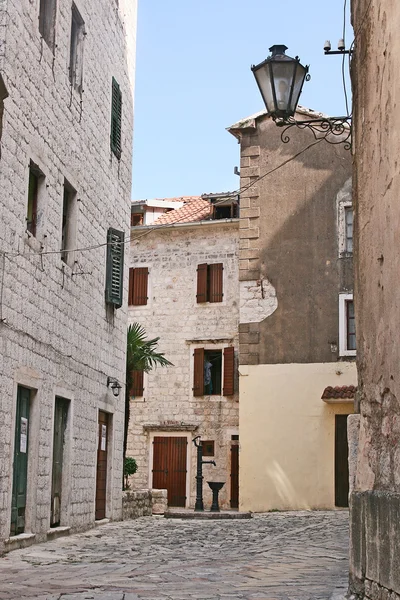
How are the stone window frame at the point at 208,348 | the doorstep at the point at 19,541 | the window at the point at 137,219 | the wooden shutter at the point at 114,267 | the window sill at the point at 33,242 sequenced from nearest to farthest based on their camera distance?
the doorstep at the point at 19,541, the window sill at the point at 33,242, the wooden shutter at the point at 114,267, the stone window frame at the point at 208,348, the window at the point at 137,219

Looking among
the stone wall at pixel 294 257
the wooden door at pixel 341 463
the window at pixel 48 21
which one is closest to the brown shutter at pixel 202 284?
the stone wall at pixel 294 257

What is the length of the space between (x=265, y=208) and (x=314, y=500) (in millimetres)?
7197

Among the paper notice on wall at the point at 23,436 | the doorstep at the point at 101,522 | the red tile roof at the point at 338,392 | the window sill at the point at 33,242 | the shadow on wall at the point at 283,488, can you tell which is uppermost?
the window sill at the point at 33,242

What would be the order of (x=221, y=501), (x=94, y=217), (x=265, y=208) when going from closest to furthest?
(x=94, y=217) < (x=265, y=208) < (x=221, y=501)

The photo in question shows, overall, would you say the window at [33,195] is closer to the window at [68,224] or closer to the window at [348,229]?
the window at [68,224]

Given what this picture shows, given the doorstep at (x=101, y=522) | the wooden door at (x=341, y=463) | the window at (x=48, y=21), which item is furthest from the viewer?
the wooden door at (x=341, y=463)


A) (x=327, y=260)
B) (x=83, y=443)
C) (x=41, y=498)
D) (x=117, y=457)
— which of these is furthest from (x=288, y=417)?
(x=41, y=498)

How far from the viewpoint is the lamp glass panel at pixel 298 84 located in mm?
8180

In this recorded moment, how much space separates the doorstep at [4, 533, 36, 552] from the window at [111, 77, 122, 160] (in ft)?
24.5

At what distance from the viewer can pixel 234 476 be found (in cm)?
2567

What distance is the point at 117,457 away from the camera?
1614cm

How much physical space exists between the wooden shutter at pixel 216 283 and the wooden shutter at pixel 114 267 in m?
11.2

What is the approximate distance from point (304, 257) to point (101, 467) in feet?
29.6

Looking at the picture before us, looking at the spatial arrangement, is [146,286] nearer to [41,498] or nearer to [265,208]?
[265,208]
